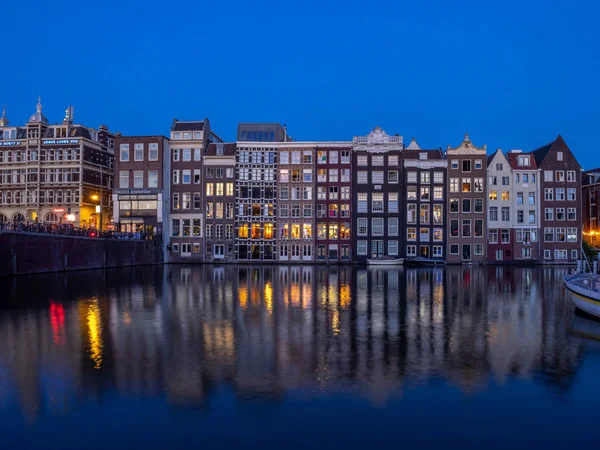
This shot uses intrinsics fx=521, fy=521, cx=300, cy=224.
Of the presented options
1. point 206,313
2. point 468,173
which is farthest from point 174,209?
point 206,313

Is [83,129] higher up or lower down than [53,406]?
higher up

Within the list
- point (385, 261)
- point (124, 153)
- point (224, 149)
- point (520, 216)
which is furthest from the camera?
point (224, 149)

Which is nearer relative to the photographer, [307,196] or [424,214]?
[424,214]

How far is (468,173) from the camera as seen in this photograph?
278 feet

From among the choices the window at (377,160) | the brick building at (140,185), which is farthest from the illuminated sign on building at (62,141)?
the window at (377,160)

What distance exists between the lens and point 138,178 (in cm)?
8362

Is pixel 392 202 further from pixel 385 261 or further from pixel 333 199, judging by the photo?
pixel 385 261

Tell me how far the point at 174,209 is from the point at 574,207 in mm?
66275

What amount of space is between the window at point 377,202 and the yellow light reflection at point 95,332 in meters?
60.3

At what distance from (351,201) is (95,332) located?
219ft

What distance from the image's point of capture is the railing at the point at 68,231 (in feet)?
164

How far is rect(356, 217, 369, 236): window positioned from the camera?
276ft

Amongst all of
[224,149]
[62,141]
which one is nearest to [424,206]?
[224,149]

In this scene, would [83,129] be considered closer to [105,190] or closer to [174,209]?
[105,190]
